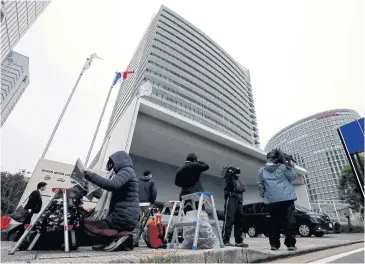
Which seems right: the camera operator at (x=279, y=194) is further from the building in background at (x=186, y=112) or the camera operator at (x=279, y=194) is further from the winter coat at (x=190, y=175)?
the building in background at (x=186, y=112)

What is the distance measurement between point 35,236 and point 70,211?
399mm

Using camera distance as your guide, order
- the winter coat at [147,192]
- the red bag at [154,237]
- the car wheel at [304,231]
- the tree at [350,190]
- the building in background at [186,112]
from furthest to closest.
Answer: the tree at [350,190] → the building in background at [186,112] → the car wheel at [304,231] → the winter coat at [147,192] → the red bag at [154,237]

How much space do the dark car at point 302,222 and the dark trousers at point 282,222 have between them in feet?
14.0

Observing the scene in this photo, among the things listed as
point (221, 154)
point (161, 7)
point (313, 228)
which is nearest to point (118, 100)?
point (161, 7)

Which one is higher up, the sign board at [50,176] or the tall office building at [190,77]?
the tall office building at [190,77]

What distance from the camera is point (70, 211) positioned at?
2.55 meters

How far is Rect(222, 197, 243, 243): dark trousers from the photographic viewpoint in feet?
12.1

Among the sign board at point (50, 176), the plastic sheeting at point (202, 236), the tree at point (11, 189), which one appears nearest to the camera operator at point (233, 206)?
the plastic sheeting at point (202, 236)

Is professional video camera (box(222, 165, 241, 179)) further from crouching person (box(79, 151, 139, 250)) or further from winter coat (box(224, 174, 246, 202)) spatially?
crouching person (box(79, 151, 139, 250))

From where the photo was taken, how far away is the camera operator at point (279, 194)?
9.93ft

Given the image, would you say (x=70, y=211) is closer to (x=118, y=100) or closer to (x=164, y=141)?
(x=164, y=141)

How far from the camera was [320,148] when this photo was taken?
67.5 metres

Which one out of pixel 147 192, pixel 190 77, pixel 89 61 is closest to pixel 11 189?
pixel 89 61

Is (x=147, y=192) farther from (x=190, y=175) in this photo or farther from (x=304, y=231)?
(x=304, y=231)
